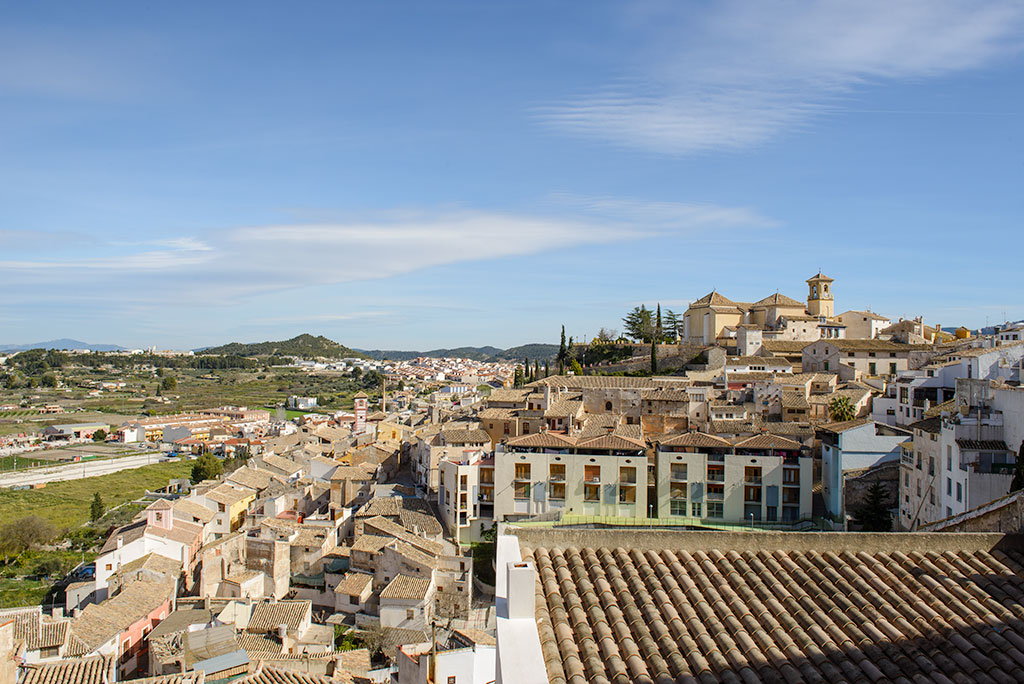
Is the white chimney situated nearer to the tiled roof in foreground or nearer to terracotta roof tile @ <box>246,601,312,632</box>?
the tiled roof in foreground

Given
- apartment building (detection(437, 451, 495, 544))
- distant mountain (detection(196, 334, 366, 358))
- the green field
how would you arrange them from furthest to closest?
1. distant mountain (detection(196, 334, 366, 358))
2. the green field
3. apartment building (detection(437, 451, 495, 544))

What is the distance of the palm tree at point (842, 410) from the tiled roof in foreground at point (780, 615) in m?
Result: 24.2

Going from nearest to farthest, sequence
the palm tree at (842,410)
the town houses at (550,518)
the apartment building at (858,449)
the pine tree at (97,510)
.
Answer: the town houses at (550,518), the apartment building at (858,449), the palm tree at (842,410), the pine tree at (97,510)

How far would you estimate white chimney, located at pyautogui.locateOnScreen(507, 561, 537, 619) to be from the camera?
3164 mm

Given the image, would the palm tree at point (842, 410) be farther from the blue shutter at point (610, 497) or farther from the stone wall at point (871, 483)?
the blue shutter at point (610, 497)

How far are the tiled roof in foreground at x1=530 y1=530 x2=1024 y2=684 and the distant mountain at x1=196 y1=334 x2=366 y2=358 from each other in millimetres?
140945

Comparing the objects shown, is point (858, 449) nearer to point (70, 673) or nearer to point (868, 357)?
point (868, 357)

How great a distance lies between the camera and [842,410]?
26219 mm

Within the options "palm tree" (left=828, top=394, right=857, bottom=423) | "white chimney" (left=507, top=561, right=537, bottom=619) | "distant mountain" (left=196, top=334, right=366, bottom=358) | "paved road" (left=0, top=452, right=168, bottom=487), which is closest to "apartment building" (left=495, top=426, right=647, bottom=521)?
"palm tree" (left=828, top=394, right=857, bottom=423)

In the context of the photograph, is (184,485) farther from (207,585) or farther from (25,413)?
(25,413)

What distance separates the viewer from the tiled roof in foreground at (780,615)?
9.83ft

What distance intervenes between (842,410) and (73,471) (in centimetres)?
4159

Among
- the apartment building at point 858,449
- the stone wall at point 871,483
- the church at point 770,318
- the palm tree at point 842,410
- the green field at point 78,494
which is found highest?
the church at point 770,318

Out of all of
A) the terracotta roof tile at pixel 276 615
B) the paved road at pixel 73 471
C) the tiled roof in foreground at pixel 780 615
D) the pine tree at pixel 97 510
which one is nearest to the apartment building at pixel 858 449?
the terracotta roof tile at pixel 276 615
